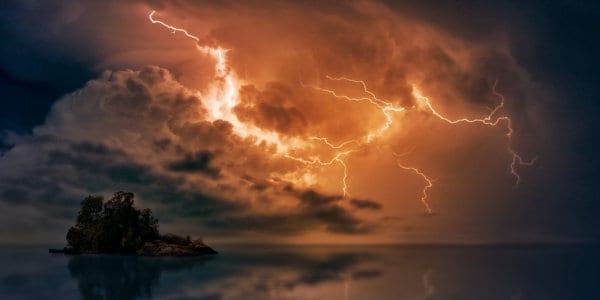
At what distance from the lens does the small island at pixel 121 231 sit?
56875 millimetres

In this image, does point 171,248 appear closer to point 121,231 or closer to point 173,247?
point 173,247

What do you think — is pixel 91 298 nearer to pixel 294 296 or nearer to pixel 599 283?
pixel 294 296

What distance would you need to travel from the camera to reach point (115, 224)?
188 feet

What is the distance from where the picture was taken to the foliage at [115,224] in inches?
2247

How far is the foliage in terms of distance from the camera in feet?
187

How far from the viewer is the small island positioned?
187ft

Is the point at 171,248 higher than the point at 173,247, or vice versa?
the point at 173,247

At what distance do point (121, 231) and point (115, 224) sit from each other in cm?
130

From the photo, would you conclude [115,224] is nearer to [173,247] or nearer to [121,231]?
[121,231]

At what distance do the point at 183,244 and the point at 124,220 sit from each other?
8.10m

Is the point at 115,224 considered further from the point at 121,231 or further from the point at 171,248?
the point at 171,248

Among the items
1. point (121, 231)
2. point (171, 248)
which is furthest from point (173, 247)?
point (121, 231)

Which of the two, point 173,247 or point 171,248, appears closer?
point 171,248

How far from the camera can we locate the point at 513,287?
24.5 m
